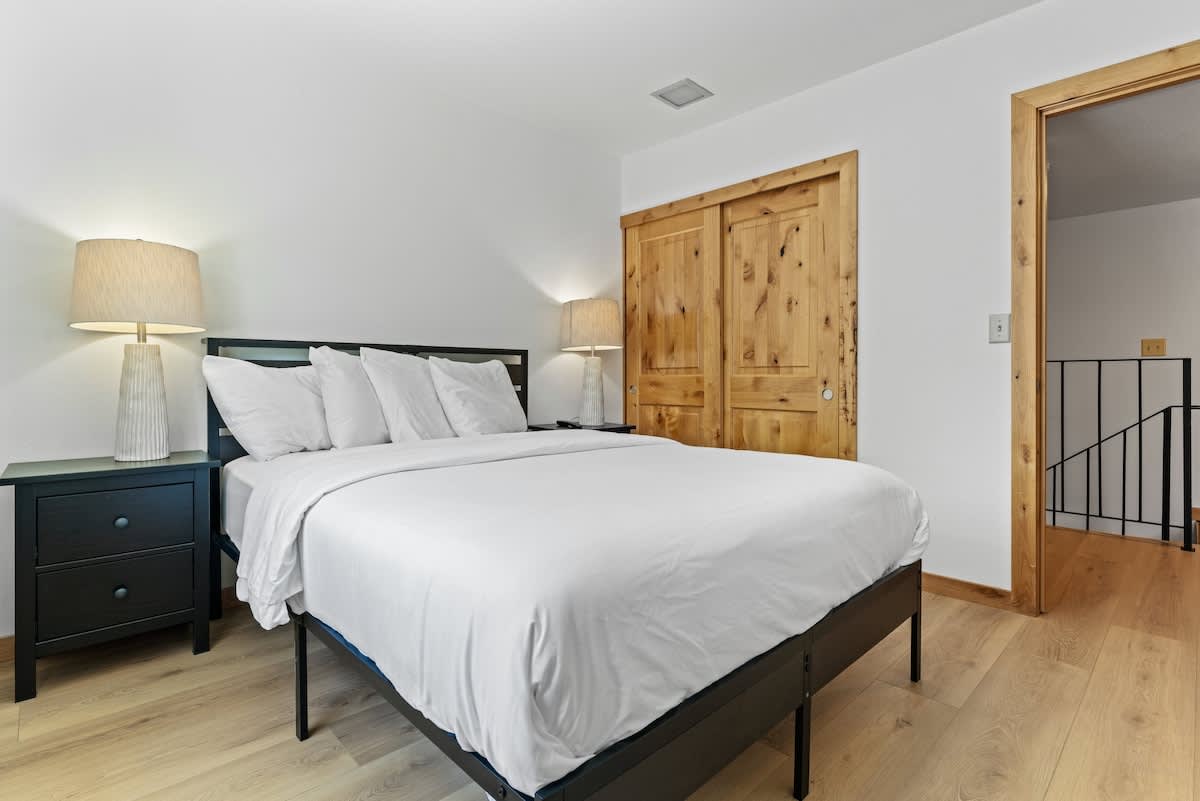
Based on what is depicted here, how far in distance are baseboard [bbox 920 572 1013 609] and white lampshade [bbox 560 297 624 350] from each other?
2.06 meters

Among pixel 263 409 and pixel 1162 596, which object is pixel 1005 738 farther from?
pixel 263 409

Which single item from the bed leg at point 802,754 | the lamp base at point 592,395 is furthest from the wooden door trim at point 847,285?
the bed leg at point 802,754

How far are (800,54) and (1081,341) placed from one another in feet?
13.1

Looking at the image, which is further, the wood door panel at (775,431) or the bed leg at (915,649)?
the wood door panel at (775,431)

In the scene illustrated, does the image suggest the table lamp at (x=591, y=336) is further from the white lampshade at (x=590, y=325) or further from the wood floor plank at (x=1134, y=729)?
the wood floor plank at (x=1134, y=729)

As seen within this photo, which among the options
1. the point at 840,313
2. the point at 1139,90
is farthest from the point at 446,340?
the point at 1139,90

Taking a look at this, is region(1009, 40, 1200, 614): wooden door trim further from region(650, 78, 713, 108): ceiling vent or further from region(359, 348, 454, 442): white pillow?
region(359, 348, 454, 442): white pillow

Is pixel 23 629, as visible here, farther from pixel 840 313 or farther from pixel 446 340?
pixel 840 313

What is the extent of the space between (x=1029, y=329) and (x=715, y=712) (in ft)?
7.31

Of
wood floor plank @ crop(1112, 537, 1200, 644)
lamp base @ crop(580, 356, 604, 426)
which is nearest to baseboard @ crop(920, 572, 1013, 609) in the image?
wood floor plank @ crop(1112, 537, 1200, 644)

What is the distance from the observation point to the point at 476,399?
2.88 metres

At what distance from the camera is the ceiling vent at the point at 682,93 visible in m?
3.24

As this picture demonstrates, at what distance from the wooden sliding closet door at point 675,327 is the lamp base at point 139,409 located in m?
2.78

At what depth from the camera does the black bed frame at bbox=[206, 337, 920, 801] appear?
100cm
